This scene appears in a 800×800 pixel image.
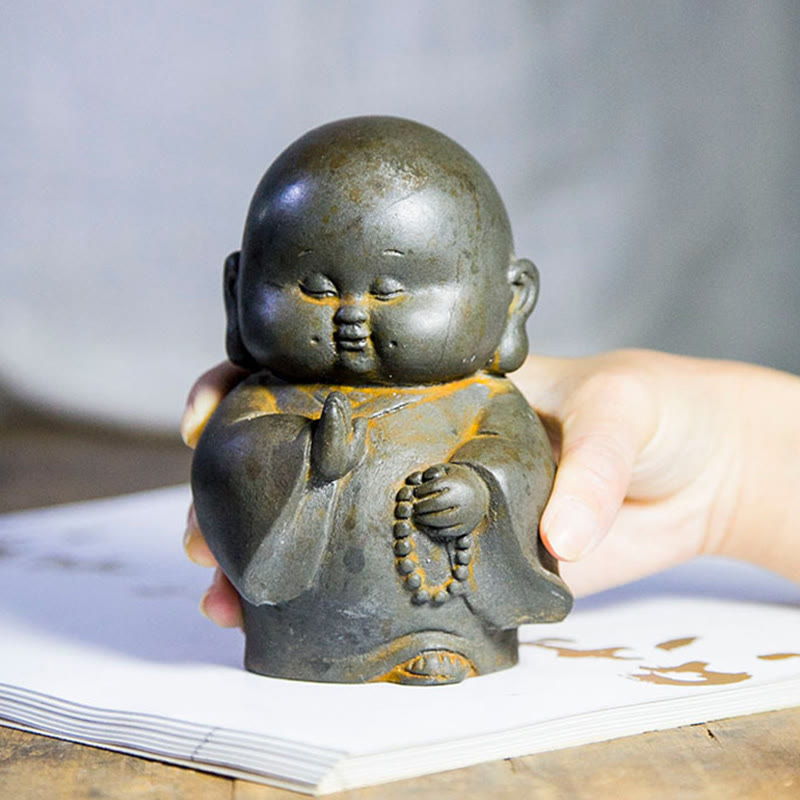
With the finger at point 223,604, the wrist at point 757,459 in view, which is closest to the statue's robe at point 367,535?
the finger at point 223,604

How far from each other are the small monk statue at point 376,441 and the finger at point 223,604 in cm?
9

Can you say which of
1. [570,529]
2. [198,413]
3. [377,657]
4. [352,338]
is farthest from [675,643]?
[198,413]

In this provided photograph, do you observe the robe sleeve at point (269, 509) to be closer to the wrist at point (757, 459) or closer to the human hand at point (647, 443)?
the human hand at point (647, 443)

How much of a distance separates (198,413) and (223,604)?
33 centimetres

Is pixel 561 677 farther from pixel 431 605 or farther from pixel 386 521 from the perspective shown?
pixel 386 521

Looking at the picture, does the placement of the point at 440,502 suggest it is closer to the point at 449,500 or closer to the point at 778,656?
the point at 449,500

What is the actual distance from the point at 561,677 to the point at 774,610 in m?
0.62

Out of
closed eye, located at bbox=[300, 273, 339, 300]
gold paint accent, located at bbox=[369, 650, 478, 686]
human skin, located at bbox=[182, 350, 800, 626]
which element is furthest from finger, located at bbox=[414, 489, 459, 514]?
human skin, located at bbox=[182, 350, 800, 626]

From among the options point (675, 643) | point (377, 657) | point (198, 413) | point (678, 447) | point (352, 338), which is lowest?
point (675, 643)

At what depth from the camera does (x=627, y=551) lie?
2516 millimetres

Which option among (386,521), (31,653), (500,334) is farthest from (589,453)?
(31,653)

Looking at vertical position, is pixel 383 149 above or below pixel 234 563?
above

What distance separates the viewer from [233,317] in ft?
7.04

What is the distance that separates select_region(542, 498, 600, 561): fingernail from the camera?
193 cm
